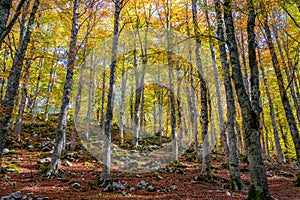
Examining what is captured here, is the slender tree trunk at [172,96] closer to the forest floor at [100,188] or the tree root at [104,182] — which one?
the forest floor at [100,188]

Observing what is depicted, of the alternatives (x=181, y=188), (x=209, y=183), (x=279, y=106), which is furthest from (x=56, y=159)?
(x=279, y=106)

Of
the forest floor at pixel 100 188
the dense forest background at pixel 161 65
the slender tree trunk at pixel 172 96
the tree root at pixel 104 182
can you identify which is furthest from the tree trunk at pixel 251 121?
the slender tree trunk at pixel 172 96

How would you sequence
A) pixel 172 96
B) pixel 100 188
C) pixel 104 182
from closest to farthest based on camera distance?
pixel 100 188 → pixel 104 182 → pixel 172 96

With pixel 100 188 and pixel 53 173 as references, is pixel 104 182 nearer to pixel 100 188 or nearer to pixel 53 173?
pixel 100 188

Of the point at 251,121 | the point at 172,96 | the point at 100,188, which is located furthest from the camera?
the point at 172,96

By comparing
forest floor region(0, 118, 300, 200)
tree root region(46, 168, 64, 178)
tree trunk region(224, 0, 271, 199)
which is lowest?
forest floor region(0, 118, 300, 200)

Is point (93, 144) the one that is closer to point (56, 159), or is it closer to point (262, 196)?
point (56, 159)

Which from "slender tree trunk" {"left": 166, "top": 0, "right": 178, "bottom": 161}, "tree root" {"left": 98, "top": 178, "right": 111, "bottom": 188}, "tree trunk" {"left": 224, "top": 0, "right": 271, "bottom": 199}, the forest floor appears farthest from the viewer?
"slender tree trunk" {"left": 166, "top": 0, "right": 178, "bottom": 161}

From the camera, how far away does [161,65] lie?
2414 cm

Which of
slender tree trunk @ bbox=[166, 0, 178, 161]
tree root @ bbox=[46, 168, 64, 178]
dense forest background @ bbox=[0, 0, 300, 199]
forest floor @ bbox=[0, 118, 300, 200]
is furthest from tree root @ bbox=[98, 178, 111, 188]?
slender tree trunk @ bbox=[166, 0, 178, 161]

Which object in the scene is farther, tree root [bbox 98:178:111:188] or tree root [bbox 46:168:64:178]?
tree root [bbox 46:168:64:178]

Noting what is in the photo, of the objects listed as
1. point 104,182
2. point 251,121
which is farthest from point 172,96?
Answer: point 251,121

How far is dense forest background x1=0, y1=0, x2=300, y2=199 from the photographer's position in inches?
268

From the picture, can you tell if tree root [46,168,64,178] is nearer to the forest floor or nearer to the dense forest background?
the dense forest background
